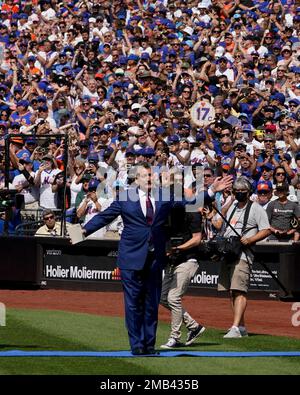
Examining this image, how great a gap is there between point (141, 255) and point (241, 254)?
274 centimetres

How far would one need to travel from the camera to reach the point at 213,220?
21.4m

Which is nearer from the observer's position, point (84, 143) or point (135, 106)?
point (84, 143)

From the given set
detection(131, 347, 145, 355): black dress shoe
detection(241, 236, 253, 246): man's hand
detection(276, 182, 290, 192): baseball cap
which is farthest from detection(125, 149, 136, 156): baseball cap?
detection(131, 347, 145, 355): black dress shoe

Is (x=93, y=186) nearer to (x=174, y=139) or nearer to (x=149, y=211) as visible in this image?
(x=174, y=139)

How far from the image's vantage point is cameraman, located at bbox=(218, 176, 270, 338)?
15609mm

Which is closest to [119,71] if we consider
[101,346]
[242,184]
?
[242,184]

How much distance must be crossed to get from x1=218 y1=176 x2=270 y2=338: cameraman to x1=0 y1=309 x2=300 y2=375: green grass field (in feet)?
1.27

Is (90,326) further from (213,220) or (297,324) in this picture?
(213,220)

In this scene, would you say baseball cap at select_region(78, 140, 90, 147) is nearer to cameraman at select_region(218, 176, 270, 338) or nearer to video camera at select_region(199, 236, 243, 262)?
cameraman at select_region(218, 176, 270, 338)

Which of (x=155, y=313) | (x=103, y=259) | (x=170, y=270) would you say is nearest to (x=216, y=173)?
(x=103, y=259)

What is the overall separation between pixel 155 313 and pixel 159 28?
16.7 metres

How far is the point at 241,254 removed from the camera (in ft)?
51.7

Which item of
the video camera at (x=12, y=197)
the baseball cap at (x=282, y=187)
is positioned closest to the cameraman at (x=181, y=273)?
the video camera at (x=12, y=197)

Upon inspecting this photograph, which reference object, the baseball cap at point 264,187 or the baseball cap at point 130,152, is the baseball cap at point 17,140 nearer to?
the baseball cap at point 130,152
